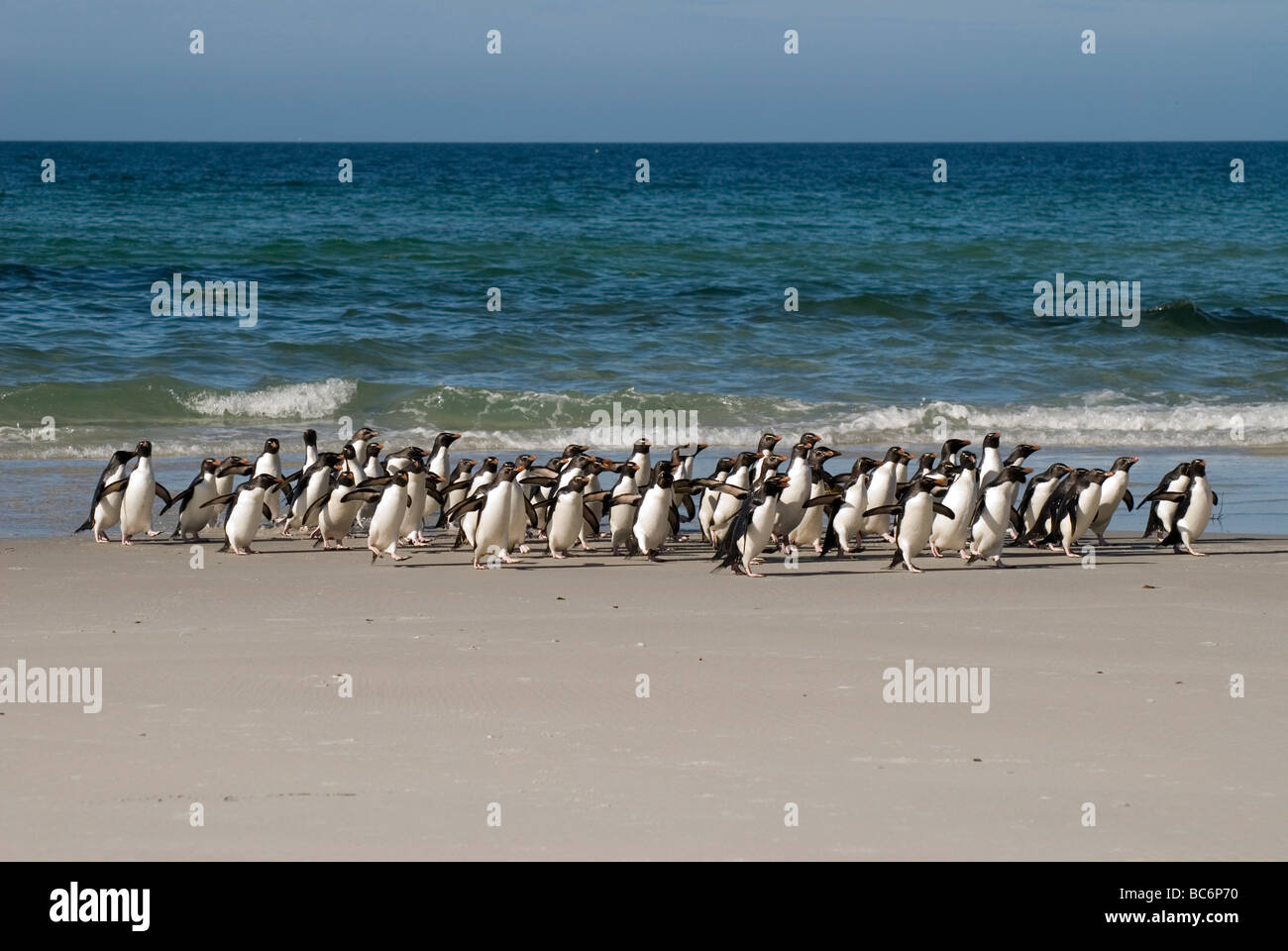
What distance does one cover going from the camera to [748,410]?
1830 centimetres

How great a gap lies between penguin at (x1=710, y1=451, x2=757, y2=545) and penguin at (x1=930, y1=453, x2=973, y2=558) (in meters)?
1.32

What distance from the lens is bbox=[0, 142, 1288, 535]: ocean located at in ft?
56.5

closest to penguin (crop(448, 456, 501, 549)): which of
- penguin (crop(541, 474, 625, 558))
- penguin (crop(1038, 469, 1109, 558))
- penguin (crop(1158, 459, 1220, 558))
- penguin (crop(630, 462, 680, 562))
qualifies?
penguin (crop(541, 474, 625, 558))

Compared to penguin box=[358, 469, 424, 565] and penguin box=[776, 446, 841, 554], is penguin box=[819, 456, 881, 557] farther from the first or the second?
penguin box=[358, 469, 424, 565]

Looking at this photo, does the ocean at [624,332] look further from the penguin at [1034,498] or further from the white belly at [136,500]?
the penguin at [1034,498]

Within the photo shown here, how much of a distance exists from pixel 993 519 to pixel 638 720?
14.9ft

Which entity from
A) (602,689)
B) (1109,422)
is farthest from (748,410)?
(602,689)

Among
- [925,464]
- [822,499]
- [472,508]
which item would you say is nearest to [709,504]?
[822,499]

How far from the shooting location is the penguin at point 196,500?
10828 mm

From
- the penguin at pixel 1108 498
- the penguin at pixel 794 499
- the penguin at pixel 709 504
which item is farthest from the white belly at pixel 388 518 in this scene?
the penguin at pixel 1108 498

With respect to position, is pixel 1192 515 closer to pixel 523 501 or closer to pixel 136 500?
pixel 523 501

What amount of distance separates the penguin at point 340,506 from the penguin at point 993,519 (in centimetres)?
387

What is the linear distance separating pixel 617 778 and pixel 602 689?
1183 millimetres

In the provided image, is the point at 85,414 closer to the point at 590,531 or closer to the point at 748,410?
the point at 748,410
